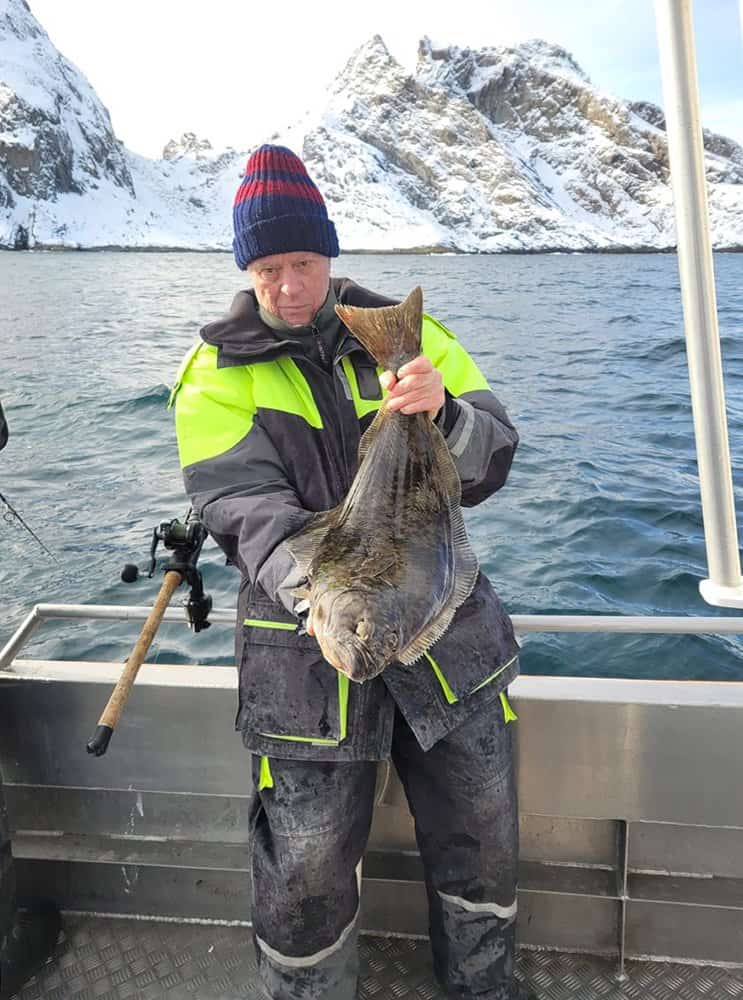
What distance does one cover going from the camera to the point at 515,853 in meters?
2.49

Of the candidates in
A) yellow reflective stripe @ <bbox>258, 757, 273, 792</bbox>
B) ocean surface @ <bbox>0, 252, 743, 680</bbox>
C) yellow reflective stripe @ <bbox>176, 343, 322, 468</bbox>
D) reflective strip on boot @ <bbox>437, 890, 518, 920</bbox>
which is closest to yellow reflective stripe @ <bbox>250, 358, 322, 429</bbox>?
yellow reflective stripe @ <bbox>176, 343, 322, 468</bbox>

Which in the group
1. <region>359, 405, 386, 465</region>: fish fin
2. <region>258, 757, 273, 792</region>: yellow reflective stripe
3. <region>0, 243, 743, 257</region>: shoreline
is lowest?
<region>258, 757, 273, 792</region>: yellow reflective stripe

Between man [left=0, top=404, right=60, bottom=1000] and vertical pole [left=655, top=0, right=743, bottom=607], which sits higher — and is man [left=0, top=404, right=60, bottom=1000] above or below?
below

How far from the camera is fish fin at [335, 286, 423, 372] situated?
217 cm

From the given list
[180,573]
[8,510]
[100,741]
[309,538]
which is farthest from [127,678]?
[8,510]

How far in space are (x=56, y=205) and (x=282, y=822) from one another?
192 meters

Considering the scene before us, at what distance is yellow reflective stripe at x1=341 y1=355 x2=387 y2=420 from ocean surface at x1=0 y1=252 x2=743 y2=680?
138 inches

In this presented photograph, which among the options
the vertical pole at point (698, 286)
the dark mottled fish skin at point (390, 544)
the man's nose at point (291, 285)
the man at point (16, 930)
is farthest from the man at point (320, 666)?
the man at point (16, 930)

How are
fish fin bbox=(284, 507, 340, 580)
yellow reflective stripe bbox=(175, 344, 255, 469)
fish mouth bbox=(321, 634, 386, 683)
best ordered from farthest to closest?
1. yellow reflective stripe bbox=(175, 344, 255, 469)
2. fish fin bbox=(284, 507, 340, 580)
3. fish mouth bbox=(321, 634, 386, 683)

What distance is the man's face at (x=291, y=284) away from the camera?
253 cm

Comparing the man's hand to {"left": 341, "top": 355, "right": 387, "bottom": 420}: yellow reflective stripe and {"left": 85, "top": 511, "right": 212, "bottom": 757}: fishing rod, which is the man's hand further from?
{"left": 85, "top": 511, "right": 212, "bottom": 757}: fishing rod

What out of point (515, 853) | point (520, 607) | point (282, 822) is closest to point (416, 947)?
point (515, 853)

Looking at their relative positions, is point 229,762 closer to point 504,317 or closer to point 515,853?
point 515,853

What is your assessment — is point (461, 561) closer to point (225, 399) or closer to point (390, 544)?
point (390, 544)
